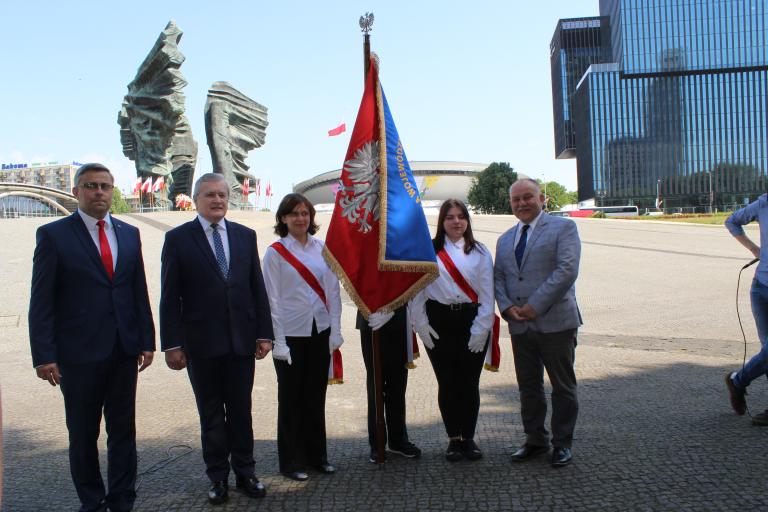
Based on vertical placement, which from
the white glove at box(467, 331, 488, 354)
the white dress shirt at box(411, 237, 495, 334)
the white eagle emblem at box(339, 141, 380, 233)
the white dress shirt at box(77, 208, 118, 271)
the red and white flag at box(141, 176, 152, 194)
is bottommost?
the white glove at box(467, 331, 488, 354)

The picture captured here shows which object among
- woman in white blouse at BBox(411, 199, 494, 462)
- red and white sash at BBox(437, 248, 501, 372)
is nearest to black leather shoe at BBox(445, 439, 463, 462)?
woman in white blouse at BBox(411, 199, 494, 462)

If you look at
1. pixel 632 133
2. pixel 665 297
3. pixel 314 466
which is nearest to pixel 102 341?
pixel 314 466

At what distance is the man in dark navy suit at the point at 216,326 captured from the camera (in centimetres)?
375

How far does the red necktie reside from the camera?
3.55 meters

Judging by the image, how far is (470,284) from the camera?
4.30 m

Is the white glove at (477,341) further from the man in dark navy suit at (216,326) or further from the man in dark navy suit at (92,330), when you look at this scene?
the man in dark navy suit at (92,330)

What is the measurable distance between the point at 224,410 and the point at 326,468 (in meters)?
0.77

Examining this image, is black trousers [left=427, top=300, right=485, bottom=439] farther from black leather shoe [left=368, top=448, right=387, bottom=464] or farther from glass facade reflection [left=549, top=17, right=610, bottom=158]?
glass facade reflection [left=549, top=17, right=610, bottom=158]

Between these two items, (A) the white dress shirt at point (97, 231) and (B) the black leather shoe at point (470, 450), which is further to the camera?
(B) the black leather shoe at point (470, 450)

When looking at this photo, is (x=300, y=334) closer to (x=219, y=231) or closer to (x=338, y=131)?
(x=219, y=231)

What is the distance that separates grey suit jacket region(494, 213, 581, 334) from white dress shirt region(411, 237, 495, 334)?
13cm

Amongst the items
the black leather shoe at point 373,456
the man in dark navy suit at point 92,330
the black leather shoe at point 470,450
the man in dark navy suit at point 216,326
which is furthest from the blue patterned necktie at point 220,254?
the black leather shoe at point 470,450

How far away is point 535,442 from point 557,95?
11602cm

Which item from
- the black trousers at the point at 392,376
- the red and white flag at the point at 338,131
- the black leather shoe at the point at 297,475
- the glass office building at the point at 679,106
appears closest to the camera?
the black leather shoe at the point at 297,475
